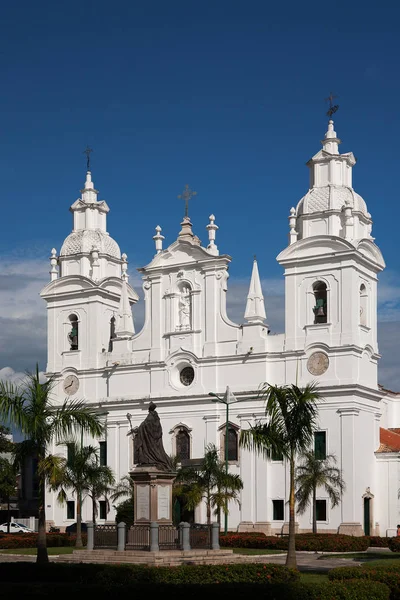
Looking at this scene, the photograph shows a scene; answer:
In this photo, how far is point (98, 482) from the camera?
57625 millimetres

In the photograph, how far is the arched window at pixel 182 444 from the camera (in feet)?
205

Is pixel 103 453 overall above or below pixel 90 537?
above

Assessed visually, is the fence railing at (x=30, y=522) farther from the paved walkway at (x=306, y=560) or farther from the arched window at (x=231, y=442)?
the paved walkway at (x=306, y=560)

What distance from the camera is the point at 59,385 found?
68.4 m

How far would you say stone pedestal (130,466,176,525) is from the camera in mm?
34656

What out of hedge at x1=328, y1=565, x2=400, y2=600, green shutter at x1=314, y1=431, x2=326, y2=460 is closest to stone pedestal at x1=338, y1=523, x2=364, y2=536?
green shutter at x1=314, y1=431, x2=326, y2=460

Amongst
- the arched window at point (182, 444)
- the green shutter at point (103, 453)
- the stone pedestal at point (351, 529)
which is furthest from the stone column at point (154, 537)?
the green shutter at point (103, 453)

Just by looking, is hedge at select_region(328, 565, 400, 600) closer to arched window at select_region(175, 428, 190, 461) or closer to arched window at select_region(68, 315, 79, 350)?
arched window at select_region(175, 428, 190, 461)

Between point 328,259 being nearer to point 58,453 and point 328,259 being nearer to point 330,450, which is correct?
point 330,450

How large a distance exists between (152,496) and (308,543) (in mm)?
14801

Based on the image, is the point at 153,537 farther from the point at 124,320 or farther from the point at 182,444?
the point at 124,320

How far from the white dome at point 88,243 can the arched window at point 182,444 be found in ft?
48.0

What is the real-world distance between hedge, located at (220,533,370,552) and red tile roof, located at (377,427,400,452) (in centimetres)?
930

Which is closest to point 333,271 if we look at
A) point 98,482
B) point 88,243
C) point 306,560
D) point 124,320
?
point 124,320
